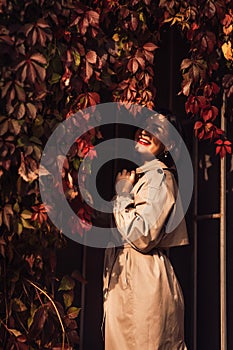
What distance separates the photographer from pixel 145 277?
300 centimetres

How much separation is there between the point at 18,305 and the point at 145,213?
25.4 inches

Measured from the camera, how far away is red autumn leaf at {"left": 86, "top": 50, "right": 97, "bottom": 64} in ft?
8.61

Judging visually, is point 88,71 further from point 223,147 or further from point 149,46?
point 223,147

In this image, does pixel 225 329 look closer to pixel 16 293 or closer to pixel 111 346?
pixel 111 346

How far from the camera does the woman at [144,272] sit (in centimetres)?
296

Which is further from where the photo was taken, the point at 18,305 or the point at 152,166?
the point at 152,166

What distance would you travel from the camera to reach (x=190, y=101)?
115 inches

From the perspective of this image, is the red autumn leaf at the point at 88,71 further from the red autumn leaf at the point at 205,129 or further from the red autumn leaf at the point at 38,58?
the red autumn leaf at the point at 205,129

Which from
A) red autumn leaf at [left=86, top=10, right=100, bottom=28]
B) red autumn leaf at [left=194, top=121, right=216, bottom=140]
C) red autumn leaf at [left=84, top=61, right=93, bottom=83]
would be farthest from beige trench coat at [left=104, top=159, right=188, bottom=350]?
red autumn leaf at [left=86, top=10, right=100, bottom=28]

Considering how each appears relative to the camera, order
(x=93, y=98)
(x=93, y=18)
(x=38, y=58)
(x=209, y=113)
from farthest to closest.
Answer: (x=209, y=113) → (x=93, y=98) → (x=93, y=18) → (x=38, y=58)

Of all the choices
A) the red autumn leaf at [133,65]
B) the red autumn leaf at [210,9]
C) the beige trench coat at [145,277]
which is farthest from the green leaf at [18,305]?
the red autumn leaf at [210,9]

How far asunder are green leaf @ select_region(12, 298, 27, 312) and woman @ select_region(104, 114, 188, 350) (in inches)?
19.8

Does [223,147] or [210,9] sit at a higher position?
[210,9]

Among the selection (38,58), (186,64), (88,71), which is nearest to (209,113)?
(186,64)
